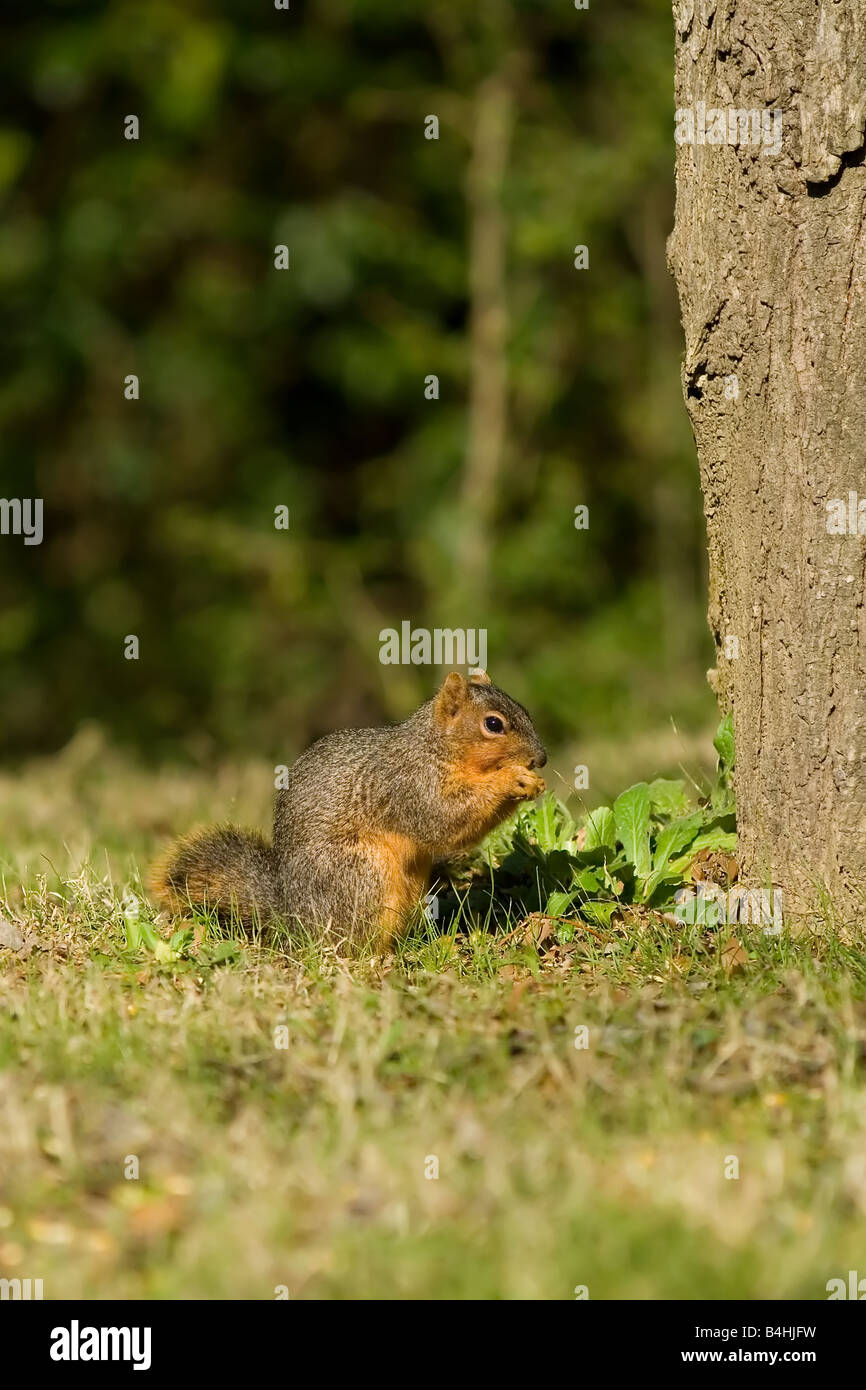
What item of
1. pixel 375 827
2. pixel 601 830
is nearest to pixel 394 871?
pixel 375 827

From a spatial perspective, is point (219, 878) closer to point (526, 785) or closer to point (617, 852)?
point (526, 785)

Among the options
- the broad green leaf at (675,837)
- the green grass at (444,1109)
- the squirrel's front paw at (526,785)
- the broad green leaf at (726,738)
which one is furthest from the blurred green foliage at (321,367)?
the green grass at (444,1109)

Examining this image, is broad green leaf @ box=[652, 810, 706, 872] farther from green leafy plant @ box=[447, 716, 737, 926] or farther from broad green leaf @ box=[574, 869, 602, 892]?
broad green leaf @ box=[574, 869, 602, 892]

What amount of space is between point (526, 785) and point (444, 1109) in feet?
4.80

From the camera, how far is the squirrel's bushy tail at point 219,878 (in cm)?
467

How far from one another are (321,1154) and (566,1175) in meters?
0.45

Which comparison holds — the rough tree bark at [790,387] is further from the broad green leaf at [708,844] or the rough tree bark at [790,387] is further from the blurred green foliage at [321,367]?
the blurred green foliage at [321,367]

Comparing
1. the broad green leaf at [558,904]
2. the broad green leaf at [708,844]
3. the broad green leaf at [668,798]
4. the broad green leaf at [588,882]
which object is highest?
the broad green leaf at [668,798]

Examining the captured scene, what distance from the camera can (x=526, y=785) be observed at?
4605mm

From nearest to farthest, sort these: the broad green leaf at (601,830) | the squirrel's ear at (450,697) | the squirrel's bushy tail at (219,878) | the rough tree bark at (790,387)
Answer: the rough tree bark at (790,387) → the squirrel's bushy tail at (219,878) → the squirrel's ear at (450,697) → the broad green leaf at (601,830)

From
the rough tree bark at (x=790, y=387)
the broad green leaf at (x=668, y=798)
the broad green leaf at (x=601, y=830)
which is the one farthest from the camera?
the broad green leaf at (x=668, y=798)

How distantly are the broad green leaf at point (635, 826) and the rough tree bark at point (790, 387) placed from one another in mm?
362

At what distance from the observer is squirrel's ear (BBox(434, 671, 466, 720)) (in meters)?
4.77

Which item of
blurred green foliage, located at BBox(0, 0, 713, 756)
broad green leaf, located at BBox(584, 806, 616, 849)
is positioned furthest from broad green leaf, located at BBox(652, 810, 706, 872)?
blurred green foliage, located at BBox(0, 0, 713, 756)
